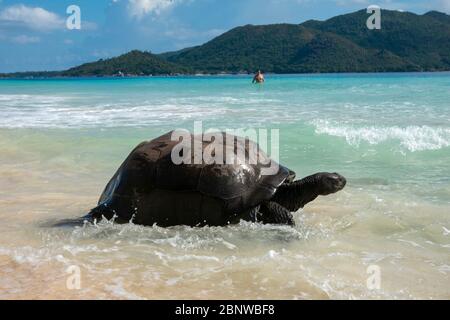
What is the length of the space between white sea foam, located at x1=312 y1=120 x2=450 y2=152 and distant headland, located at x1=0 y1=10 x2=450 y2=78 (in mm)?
84338

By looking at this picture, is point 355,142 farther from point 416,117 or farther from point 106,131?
point 106,131

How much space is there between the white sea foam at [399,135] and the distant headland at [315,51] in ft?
277

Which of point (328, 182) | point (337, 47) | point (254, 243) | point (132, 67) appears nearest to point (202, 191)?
point (254, 243)

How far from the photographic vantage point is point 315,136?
11.5 meters

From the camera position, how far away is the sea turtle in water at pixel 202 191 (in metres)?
4.90

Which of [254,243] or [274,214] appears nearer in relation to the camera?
[254,243]

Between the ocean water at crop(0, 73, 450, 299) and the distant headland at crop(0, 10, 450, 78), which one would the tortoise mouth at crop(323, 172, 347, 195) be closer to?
the ocean water at crop(0, 73, 450, 299)

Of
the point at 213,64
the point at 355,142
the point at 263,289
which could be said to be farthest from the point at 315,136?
the point at 213,64

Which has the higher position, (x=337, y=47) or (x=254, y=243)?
(x=337, y=47)

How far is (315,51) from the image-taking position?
11012cm

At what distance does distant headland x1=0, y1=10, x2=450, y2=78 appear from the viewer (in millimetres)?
94938

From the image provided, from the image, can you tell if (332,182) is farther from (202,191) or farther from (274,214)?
(202,191)

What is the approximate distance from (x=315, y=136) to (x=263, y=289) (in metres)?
8.19

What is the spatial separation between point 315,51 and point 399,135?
103 metres
